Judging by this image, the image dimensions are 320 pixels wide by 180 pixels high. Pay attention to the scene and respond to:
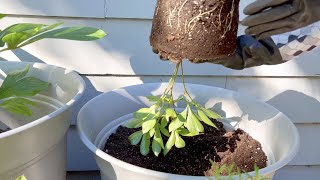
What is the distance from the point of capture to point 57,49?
1.31 m

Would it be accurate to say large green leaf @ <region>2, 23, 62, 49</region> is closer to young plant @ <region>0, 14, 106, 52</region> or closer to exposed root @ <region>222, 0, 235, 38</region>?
young plant @ <region>0, 14, 106, 52</region>

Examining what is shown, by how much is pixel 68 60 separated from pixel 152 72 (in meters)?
0.26

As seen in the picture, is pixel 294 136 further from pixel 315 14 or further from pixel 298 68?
pixel 298 68

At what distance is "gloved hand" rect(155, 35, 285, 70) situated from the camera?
108 centimetres

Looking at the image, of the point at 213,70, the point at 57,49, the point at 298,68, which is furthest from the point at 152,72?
the point at 298,68

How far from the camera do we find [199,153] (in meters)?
1.13

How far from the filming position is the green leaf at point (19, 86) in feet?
3.17

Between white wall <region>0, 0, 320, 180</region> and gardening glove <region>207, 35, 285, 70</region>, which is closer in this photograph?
gardening glove <region>207, 35, 285, 70</region>

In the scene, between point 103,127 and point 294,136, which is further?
point 103,127

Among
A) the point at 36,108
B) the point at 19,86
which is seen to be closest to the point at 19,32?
the point at 19,86

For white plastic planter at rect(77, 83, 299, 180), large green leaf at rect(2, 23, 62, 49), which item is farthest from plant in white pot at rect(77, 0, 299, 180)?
large green leaf at rect(2, 23, 62, 49)

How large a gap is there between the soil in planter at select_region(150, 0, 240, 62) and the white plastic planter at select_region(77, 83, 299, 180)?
0.33 metres

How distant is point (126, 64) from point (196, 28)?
0.55 metres

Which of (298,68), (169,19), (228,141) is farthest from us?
(298,68)
